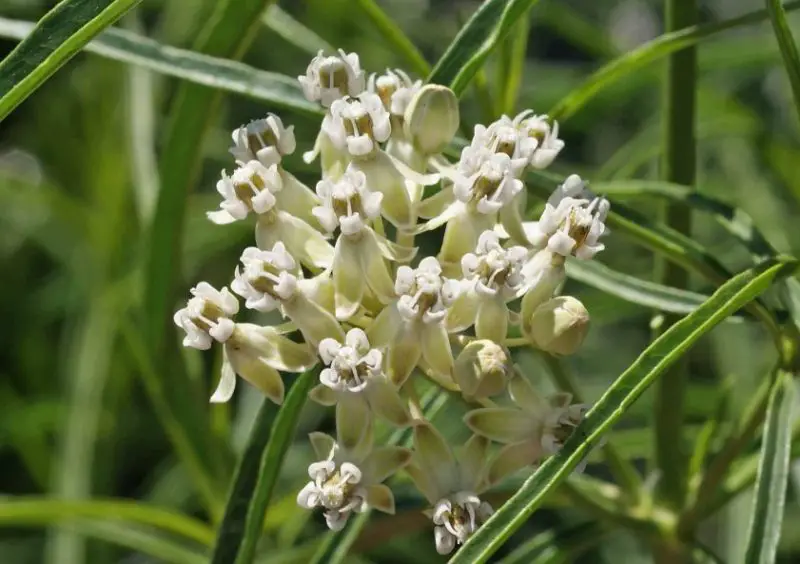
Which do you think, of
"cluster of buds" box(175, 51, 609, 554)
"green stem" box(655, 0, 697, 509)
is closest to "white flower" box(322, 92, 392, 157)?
"cluster of buds" box(175, 51, 609, 554)

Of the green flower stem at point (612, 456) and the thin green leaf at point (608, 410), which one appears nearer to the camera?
the thin green leaf at point (608, 410)

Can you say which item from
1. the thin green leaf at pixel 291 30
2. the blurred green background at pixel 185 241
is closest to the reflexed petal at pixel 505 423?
the thin green leaf at pixel 291 30

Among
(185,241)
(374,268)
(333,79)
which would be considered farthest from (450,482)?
(185,241)

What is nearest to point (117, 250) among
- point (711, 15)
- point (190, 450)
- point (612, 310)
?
point (190, 450)

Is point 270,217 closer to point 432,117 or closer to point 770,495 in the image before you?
point 432,117

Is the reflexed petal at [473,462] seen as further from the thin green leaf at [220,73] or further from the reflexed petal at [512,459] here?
the thin green leaf at [220,73]

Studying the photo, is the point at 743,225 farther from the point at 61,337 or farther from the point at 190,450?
the point at 61,337
